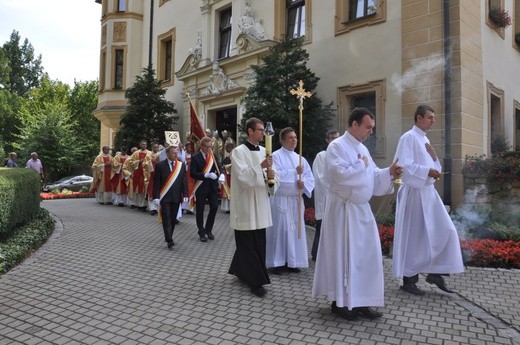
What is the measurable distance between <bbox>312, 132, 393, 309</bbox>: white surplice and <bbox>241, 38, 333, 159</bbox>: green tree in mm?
7337

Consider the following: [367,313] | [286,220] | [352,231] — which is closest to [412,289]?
[367,313]

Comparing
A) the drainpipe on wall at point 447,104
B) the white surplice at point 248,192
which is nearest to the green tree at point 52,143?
the drainpipe on wall at point 447,104

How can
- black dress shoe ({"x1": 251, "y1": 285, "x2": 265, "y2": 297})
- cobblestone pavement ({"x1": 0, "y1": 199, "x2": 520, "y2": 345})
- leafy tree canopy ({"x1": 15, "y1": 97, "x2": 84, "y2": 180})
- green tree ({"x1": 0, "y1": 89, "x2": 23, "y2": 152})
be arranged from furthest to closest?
green tree ({"x1": 0, "y1": 89, "x2": 23, "y2": 152}) < leafy tree canopy ({"x1": 15, "y1": 97, "x2": 84, "y2": 180}) < black dress shoe ({"x1": 251, "y1": 285, "x2": 265, "y2": 297}) < cobblestone pavement ({"x1": 0, "y1": 199, "x2": 520, "y2": 345})

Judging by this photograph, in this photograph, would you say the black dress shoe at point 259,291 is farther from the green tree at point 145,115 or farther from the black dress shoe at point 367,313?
the green tree at point 145,115

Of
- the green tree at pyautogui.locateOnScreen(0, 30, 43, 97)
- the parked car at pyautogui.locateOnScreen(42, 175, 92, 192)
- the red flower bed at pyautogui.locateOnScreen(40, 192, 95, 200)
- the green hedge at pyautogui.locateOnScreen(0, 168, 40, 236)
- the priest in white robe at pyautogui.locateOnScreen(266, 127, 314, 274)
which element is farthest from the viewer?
the green tree at pyautogui.locateOnScreen(0, 30, 43, 97)

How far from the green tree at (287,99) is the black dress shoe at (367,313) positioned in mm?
7672

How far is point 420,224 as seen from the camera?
216 inches

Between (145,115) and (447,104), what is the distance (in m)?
12.2

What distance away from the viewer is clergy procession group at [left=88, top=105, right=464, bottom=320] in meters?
4.39

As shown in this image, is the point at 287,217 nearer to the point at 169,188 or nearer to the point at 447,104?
the point at 169,188

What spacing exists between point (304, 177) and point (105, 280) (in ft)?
10.1

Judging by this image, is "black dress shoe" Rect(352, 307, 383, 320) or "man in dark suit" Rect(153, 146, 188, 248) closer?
"black dress shoe" Rect(352, 307, 383, 320)

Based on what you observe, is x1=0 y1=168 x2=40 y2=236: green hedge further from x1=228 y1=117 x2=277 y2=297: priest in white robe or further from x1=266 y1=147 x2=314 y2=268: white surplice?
x1=266 y1=147 x2=314 y2=268: white surplice

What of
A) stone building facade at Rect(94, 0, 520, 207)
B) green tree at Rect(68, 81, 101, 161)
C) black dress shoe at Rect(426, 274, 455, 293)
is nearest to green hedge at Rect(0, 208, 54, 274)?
black dress shoe at Rect(426, 274, 455, 293)
